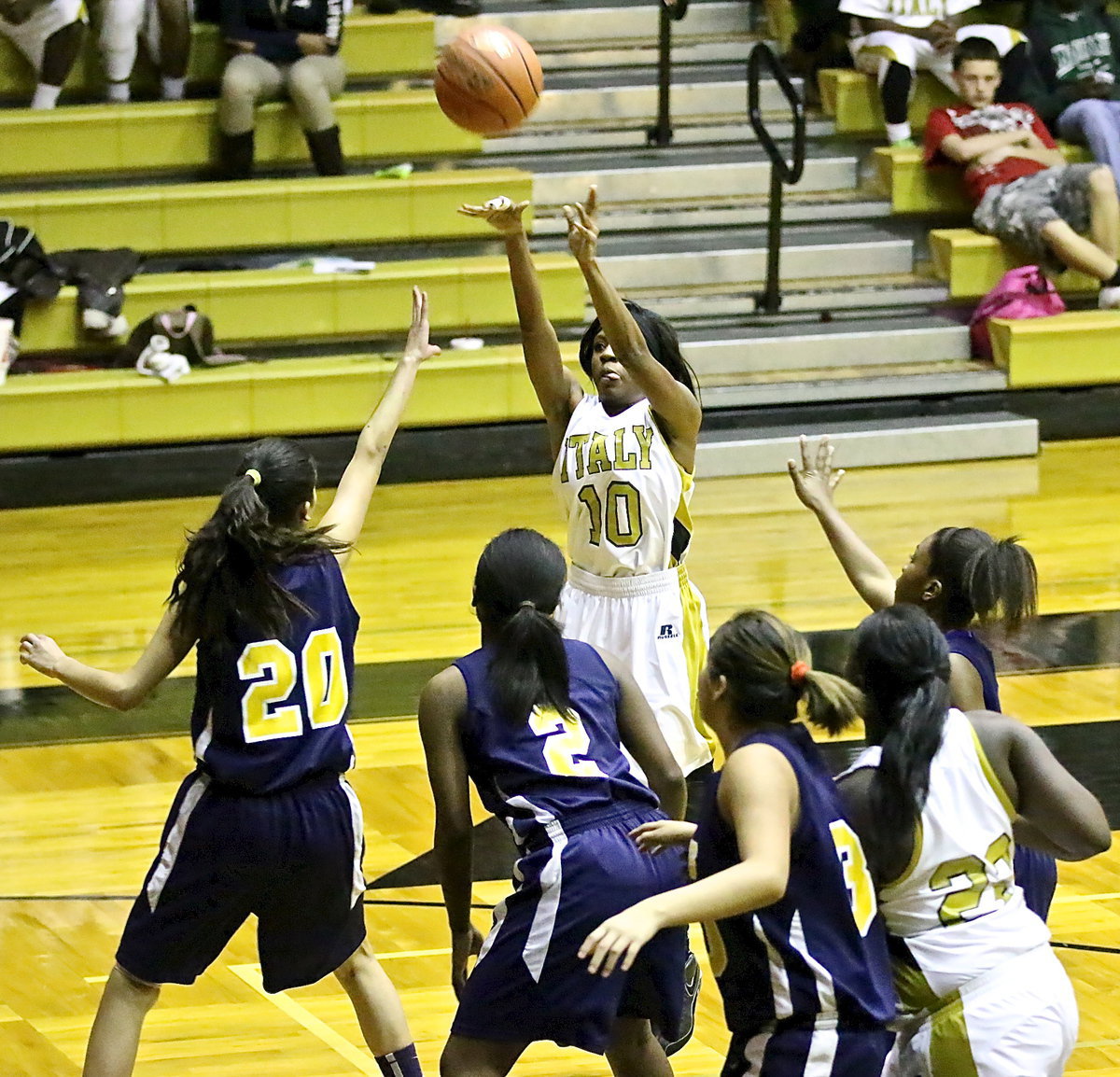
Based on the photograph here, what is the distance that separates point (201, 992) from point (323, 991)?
0.26 meters

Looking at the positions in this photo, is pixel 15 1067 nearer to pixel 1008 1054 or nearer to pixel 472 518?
Result: pixel 1008 1054

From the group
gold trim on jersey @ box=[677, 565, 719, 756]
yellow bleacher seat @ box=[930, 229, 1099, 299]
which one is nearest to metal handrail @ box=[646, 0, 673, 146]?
yellow bleacher seat @ box=[930, 229, 1099, 299]

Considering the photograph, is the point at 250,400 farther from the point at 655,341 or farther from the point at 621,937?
the point at 621,937

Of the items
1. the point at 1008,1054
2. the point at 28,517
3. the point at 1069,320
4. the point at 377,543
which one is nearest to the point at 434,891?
the point at 1008,1054

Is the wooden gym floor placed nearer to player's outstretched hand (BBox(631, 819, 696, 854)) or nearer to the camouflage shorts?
player's outstretched hand (BBox(631, 819, 696, 854))

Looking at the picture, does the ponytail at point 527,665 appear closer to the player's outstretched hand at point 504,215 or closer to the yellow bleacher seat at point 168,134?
the player's outstretched hand at point 504,215

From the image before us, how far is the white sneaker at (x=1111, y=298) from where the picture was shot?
31.3 ft

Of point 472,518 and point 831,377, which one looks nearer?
point 472,518

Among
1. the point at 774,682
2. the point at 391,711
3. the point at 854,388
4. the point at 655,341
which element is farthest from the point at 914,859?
the point at 854,388

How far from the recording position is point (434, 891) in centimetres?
463

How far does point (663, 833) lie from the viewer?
291cm

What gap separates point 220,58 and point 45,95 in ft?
2.98

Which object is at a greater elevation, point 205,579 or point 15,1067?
point 205,579

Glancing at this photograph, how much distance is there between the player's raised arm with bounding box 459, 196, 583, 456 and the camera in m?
4.17
